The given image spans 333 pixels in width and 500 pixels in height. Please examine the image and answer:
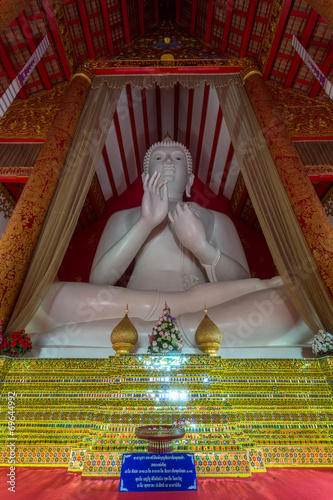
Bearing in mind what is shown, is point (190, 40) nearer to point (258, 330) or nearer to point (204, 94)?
point (204, 94)

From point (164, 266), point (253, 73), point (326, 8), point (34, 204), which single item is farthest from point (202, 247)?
point (253, 73)

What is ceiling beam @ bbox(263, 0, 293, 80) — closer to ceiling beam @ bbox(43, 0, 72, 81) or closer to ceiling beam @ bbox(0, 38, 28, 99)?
ceiling beam @ bbox(43, 0, 72, 81)

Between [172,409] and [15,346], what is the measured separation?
116 centimetres

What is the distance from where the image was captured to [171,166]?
4.63m

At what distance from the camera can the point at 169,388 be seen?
1967 millimetres

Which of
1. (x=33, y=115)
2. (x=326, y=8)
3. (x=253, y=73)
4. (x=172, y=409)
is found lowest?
(x=172, y=409)

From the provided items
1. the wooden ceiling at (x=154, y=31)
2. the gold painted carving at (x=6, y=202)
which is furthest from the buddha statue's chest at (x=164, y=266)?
the gold painted carving at (x=6, y=202)

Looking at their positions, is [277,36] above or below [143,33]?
below

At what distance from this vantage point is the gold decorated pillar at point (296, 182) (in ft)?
9.21

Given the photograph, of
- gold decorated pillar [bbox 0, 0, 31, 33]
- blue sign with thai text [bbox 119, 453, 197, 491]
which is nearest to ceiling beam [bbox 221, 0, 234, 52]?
gold decorated pillar [bbox 0, 0, 31, 33]

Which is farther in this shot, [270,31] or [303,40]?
[270,31]

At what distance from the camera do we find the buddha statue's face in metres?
4.62

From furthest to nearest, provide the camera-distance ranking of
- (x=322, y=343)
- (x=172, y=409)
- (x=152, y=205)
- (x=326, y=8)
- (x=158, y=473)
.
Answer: (x=152, y=205) → (x=326, y=8) → (x=322, y=343) → (x=172, y=409) → (x=158, y=473)

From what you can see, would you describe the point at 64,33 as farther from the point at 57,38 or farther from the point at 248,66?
the point at 248,66
